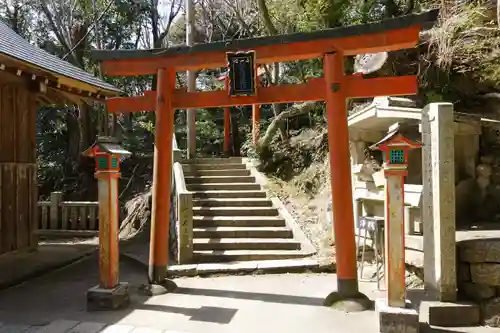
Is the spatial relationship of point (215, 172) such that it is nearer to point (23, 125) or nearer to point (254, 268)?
point (254, 268)

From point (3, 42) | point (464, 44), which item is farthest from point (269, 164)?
point (3, 42)

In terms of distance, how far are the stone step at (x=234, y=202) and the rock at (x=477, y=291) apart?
5.35m

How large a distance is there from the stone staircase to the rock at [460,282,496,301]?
3.41 m

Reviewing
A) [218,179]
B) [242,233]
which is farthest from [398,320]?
[218,179]

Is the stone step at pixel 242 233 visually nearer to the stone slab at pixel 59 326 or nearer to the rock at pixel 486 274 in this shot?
the stone slab at pixel 59 326

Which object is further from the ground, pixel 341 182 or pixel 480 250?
pixel 341 182

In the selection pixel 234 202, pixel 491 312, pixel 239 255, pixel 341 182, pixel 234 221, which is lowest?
pixel 491 312

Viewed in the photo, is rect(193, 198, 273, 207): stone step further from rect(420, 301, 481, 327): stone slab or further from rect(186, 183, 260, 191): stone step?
rect(420, 301, 481, 327): stone slab

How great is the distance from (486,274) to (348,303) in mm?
1747

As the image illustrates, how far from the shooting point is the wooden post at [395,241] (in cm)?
486

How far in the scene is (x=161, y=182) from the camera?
6660 millimetres

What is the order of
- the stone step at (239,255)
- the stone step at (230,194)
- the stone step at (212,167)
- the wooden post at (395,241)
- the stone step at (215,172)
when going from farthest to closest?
the stone step at (212,167) < the stone step at (215,172) < the stone step at (230,194) < the stone step at (239,255) < the wooden post at (395,241)

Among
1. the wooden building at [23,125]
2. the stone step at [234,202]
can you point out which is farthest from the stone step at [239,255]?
the wooden building at [23,125]

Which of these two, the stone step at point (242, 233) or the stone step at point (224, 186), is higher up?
the stone step at point (224, 186)
